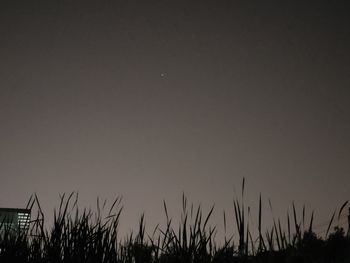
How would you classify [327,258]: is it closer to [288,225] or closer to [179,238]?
[288,225]

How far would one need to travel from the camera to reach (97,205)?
567 centimetres

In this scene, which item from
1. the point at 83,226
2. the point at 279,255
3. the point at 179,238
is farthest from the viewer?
the point at 83,226

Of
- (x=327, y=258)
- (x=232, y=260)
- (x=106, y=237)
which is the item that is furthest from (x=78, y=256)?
(x=327, y=258)

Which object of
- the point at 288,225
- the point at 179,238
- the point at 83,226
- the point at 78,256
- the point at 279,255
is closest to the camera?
the point at 279,255

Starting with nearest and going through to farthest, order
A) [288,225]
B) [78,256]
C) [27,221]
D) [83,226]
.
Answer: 1. [288,225]
2. [78,256]
3. [83,226]
4. [27,221]

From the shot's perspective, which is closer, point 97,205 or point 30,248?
point 30,248

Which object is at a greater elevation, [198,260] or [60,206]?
[60,206]

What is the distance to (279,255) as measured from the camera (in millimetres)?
3447

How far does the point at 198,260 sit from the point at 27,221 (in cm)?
273

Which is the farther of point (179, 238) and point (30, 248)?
point (30, 248)

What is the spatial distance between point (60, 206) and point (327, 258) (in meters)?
3.34

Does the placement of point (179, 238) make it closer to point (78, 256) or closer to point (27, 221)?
point (78, 256)

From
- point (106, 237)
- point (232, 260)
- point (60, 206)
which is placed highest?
point (60, 206)

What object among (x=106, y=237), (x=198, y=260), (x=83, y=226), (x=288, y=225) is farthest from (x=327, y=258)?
(x=83, y=226)
